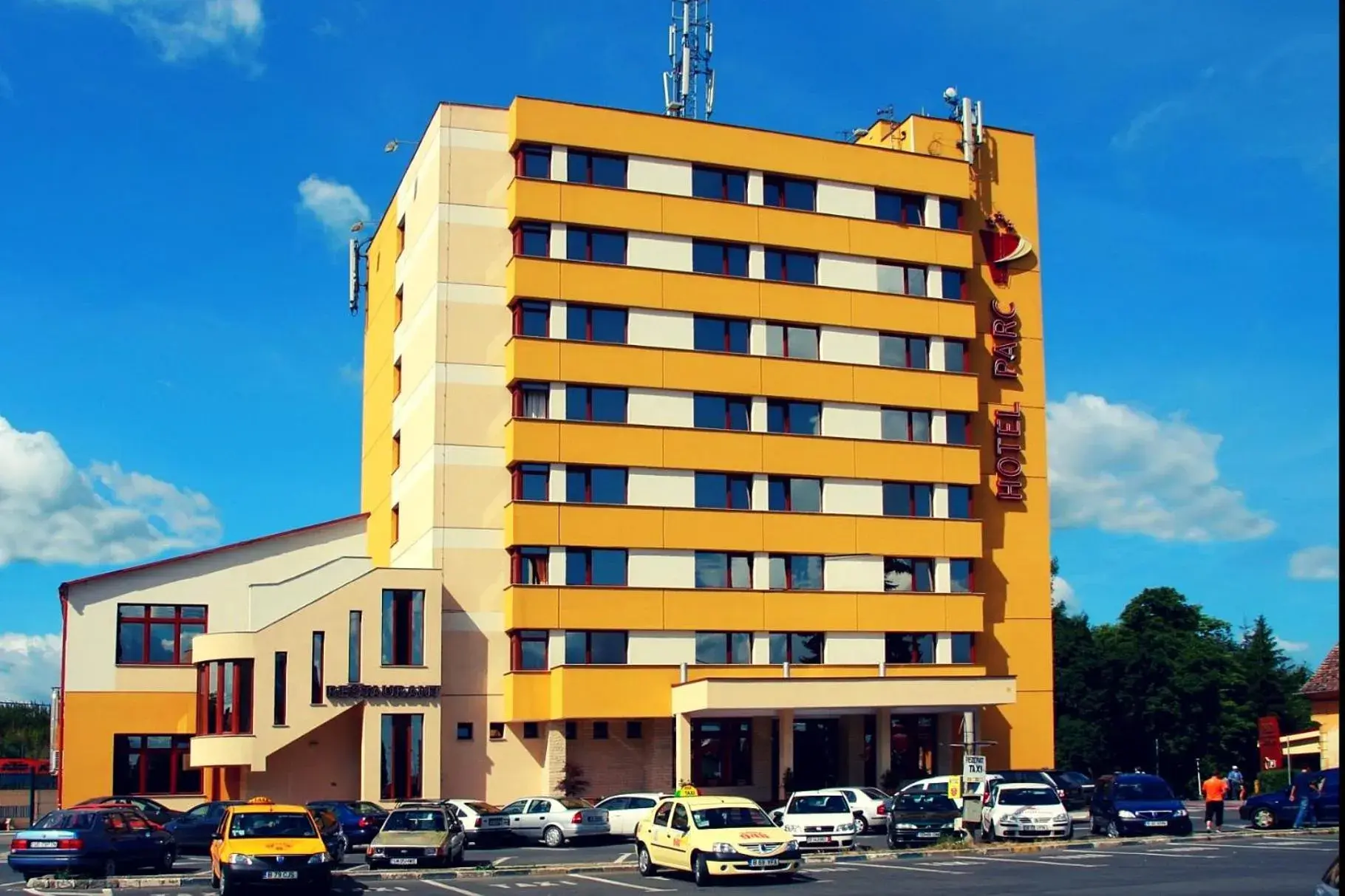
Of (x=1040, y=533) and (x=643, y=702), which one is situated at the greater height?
(x=1040, y=533)

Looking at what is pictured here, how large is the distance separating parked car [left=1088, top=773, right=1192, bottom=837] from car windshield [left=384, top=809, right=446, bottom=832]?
57.4 ft

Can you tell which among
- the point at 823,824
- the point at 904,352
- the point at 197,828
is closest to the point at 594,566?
the point at 904,352

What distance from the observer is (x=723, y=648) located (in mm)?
57281

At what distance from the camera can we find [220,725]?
54.7 m

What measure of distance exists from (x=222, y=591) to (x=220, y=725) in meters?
7.96

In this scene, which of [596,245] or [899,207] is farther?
[899,207]

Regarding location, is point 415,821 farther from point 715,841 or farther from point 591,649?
point 591,649

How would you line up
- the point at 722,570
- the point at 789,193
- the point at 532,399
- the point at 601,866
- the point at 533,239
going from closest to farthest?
the point at 601,866
the point at 532,399
the point at 533,239
the point at 722,570
the point at 789,193

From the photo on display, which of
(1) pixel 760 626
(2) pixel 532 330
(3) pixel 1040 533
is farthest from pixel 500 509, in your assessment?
(3) pixel 1040 533

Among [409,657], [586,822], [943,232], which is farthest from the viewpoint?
[943,232]

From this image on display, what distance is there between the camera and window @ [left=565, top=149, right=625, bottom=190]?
58062mm

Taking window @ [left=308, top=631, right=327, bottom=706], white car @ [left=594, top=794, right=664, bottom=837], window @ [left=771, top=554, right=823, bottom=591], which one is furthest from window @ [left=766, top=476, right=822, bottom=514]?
window @ [left=308, top=631, right=327, bottom=706]

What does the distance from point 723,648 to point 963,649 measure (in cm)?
976

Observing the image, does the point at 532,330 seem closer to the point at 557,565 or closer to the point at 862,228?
the point at 557,565
